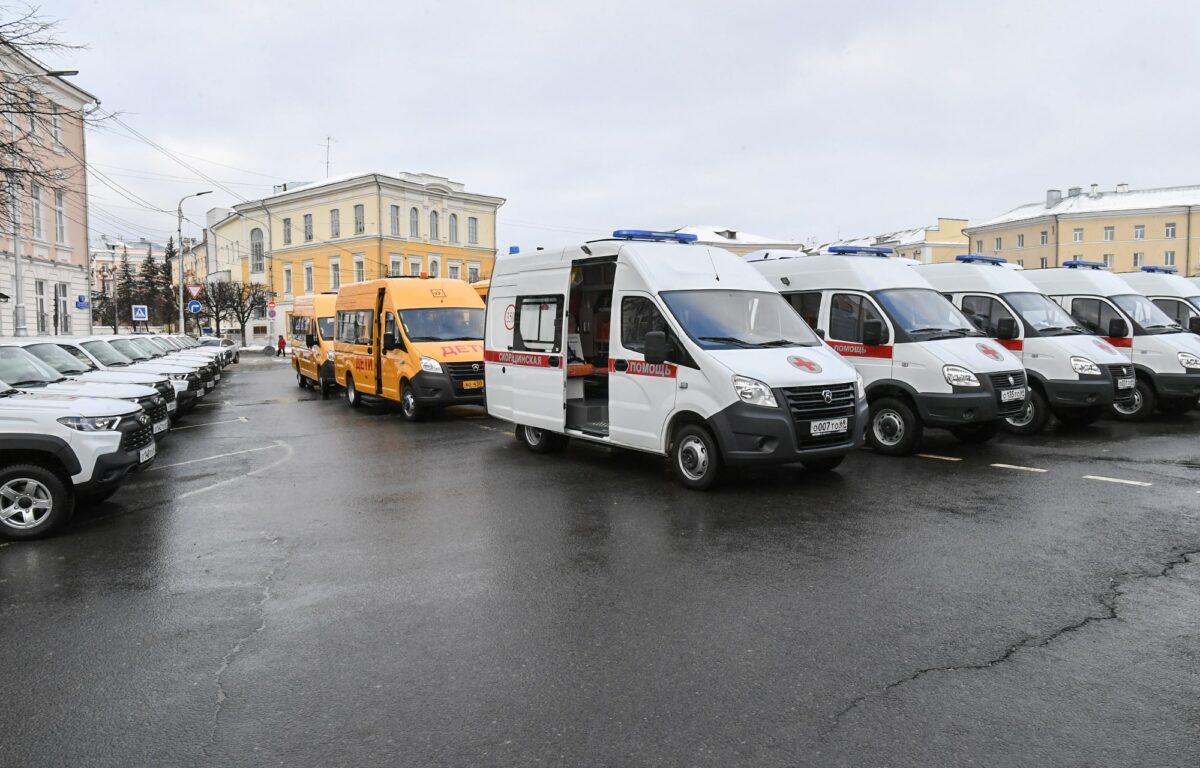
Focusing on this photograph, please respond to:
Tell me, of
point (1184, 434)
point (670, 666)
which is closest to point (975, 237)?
point (1184, 434)

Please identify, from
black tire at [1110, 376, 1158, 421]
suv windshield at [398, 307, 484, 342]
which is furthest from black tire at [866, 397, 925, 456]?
suv windshield at [398, 307, 484, 342]

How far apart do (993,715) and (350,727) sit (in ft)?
9.38

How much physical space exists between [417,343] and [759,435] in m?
8.89

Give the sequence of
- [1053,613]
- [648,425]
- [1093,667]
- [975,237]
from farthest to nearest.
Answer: [975,237] < [648,425] < [1053,613] < [1093,667]

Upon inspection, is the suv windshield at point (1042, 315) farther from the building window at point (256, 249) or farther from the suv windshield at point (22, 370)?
the building window at point (256, 249)

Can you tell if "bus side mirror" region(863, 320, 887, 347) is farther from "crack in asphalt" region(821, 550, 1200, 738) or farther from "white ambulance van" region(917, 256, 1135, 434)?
"crack in asphalt" region(821, 550, 1200, 738)

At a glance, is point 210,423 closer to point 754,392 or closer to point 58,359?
point 58,359

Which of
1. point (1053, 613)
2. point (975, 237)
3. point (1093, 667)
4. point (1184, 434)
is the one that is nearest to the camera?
point (1093, 667)

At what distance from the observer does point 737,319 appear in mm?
8773

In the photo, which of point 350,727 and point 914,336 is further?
point 914,336

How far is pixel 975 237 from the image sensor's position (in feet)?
265

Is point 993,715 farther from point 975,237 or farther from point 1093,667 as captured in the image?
point 975,237

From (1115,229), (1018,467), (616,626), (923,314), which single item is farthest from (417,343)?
(1115,229)

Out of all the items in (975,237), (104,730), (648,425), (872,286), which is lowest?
(104,730)
